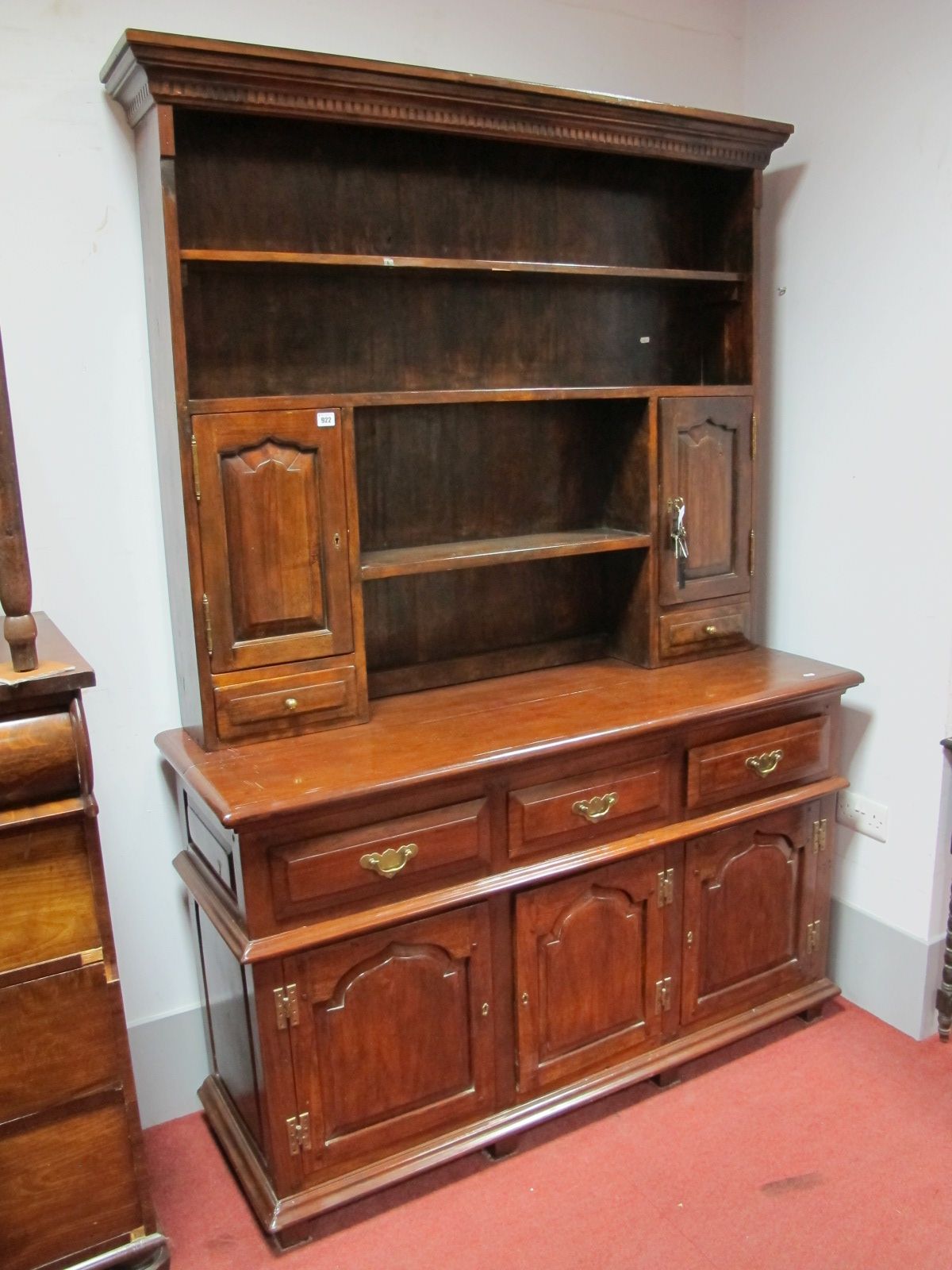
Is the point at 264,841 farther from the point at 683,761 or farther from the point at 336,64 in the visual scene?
the point at 336,64

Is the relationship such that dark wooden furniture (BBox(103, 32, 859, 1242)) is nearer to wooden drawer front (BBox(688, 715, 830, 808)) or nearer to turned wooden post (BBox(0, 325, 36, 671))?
wooden drawer front (BBox(688, 715, 830, 808))

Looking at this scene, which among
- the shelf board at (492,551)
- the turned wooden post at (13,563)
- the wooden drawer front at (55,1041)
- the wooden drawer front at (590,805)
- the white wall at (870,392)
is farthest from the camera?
the white wall at (870,392)

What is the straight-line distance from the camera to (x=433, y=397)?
198 centimetres

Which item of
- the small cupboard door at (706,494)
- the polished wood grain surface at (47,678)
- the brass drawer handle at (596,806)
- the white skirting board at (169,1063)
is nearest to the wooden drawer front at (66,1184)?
the white skirting board at (169,1063)

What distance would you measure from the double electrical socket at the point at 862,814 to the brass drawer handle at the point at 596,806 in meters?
0.78

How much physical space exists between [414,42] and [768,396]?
3.88ft

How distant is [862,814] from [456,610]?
1.12 metres

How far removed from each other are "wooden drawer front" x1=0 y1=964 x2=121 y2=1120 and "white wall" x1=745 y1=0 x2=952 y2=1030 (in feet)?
5.82

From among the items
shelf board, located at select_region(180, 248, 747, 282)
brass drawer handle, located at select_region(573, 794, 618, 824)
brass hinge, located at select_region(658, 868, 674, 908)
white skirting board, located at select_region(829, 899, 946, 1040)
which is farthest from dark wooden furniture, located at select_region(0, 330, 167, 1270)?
white skirting board, located at select_region(829, 899, 946, 1040)

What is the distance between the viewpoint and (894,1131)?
2.06 m

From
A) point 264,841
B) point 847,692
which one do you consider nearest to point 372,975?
point 264,841

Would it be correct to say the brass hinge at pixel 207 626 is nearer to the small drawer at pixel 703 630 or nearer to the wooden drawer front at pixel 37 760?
the wooden drawer front at pixel 37 760

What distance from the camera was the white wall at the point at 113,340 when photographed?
71.2 inches

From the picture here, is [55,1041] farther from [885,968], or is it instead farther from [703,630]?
[885,968]
